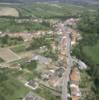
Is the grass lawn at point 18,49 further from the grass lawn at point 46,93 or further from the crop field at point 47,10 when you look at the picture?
the crop field at point 47,10

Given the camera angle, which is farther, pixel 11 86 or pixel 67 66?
pixel 67 66

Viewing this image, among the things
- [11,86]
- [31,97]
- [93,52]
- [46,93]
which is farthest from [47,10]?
[31,97]

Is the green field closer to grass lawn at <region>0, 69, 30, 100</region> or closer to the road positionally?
the road

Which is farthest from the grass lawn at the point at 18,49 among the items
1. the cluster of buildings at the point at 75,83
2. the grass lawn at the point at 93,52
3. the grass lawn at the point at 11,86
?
the cluster of buildings at the point at 75,83

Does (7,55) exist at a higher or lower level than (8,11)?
lower

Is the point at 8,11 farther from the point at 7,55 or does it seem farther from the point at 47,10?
the point at 7,55
